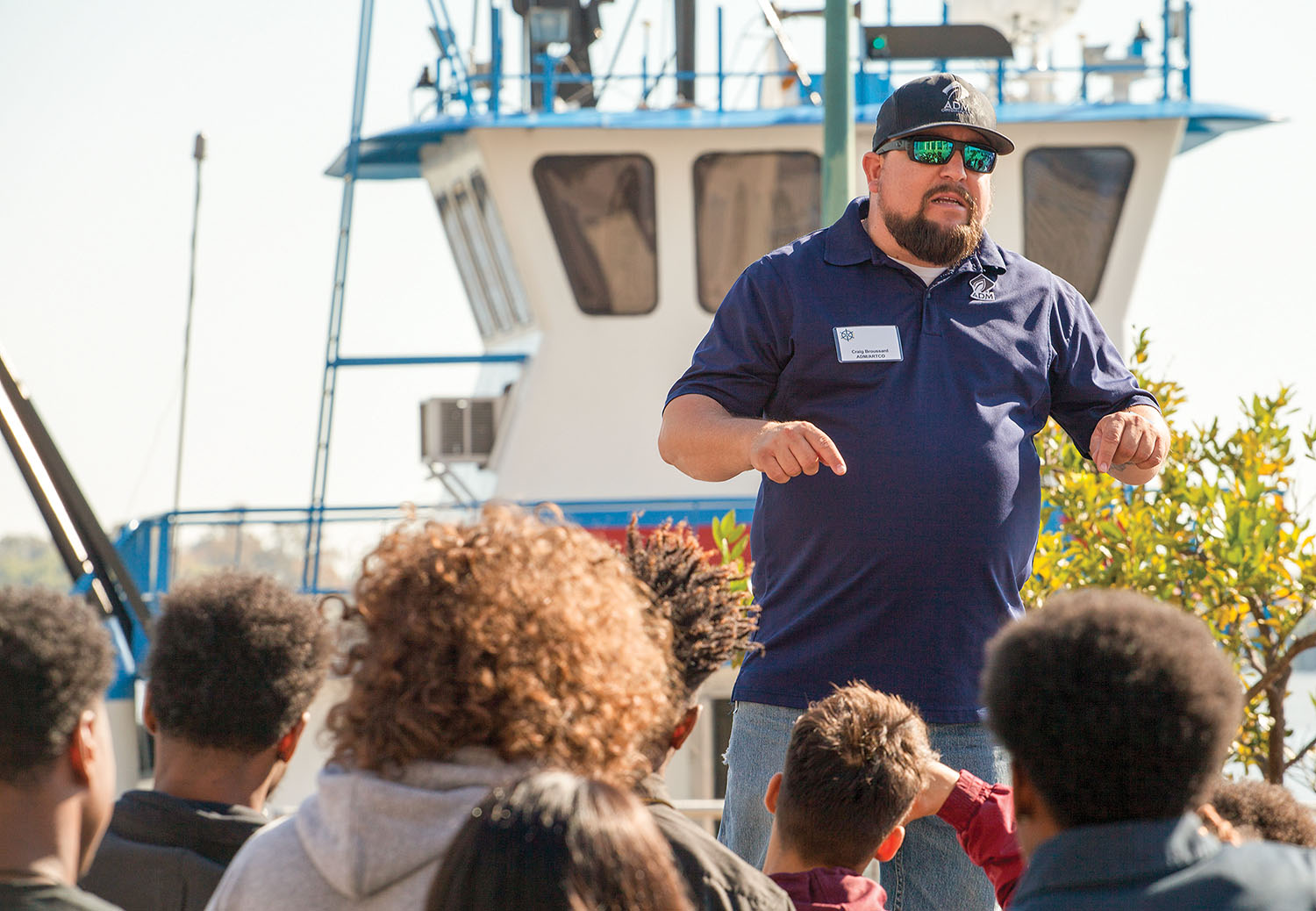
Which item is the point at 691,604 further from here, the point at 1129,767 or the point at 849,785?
the point at 1129,767

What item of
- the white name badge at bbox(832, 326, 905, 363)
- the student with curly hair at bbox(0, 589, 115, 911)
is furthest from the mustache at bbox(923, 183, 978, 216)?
the student with curly hair at bbox(0, 589, 115, 911)

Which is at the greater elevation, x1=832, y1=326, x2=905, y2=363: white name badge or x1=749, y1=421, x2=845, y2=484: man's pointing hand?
x1=832, y1=326, x2=905, y2=363: white name badge

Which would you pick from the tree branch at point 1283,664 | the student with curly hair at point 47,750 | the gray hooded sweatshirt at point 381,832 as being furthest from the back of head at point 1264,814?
the tree branch at point 1283,664

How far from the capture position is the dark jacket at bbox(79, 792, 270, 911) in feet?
8.57

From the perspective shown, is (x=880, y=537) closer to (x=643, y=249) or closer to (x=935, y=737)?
(x=935, y=737)

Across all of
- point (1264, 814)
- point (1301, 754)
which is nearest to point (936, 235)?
point (1264, 814)

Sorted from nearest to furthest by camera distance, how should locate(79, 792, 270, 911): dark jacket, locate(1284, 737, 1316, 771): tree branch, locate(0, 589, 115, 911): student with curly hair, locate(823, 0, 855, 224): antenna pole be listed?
locate(0, 589, 115, 911): student with curly hair → locate(79, 792, 270, 911): dark jacket → locate(1284, 737, 1316, 771): tree branch → locate(823, 0, 855, 224): antenna pole

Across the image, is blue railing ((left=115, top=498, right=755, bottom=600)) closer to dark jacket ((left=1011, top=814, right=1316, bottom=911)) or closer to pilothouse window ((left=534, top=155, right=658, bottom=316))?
pilothouse window ((left=534, top=155, right=658, bottom=316))

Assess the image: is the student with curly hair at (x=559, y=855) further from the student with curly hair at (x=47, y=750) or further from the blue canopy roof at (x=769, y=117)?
the blue canopy roof at (x=769, y=117)

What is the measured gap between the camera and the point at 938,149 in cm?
335

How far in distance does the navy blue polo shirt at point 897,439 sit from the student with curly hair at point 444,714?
1145 mm

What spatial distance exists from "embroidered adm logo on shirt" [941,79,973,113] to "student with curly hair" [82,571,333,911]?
64.1 inches

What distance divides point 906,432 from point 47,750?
1740 mm

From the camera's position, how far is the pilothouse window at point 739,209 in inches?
487
